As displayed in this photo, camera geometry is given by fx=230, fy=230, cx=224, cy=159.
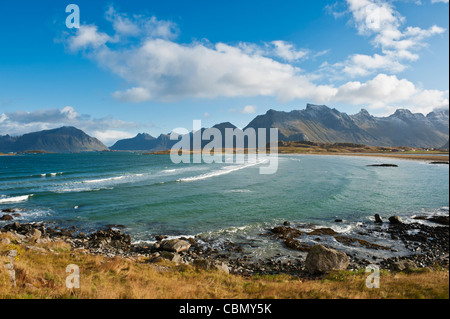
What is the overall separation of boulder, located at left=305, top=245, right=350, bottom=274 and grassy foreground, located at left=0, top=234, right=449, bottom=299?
44.1 inches

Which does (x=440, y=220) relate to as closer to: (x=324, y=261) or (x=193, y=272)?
(x=324, y=261)

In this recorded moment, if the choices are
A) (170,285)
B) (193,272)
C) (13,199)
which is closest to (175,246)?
(193,272)

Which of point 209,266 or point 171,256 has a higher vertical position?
point 209,266

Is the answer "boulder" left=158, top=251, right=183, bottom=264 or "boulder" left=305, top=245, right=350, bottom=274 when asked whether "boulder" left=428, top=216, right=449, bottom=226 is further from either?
"boulder" left=158, top=251, right=183, bottom=264

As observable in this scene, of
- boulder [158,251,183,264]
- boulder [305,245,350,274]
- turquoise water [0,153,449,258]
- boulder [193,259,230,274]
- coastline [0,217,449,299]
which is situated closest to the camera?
coastline [0,217,449,299]

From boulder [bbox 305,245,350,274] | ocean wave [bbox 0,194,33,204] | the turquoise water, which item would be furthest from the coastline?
ocean wave [bbox 0,194,33,204]

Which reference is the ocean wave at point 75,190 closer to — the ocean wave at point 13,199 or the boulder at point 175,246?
the ocean wave at point 13,199

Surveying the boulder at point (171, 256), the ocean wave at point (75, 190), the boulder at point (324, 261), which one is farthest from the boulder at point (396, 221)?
the ocean wave at point (75, 190)

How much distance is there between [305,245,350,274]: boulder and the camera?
16.5 meters

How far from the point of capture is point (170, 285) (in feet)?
39.3

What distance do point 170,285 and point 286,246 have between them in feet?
44.4

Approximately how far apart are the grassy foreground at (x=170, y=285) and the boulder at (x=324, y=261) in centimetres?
112

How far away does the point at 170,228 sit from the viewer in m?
26.9
